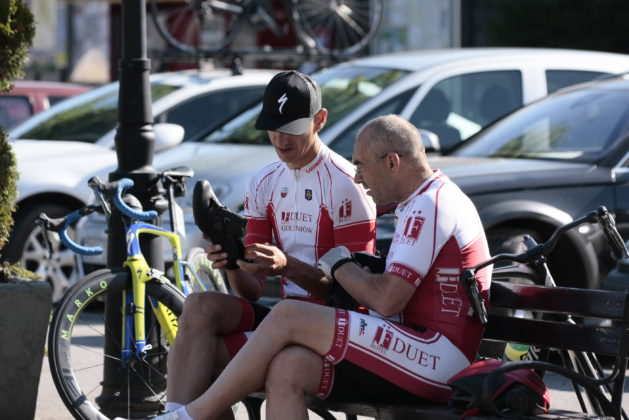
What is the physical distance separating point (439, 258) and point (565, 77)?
590 centimetres

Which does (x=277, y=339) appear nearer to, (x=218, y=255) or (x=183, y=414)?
(x=183, y=414)

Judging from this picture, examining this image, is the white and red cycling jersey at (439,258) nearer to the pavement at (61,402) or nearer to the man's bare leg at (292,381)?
the man's bare leg at (292,381)

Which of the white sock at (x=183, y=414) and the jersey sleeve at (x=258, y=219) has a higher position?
the jersey sleeve at (x=258, y=219)

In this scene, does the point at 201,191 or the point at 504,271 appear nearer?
the point at 201,191

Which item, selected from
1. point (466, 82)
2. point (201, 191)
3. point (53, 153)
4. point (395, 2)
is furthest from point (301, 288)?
point (395, 2)

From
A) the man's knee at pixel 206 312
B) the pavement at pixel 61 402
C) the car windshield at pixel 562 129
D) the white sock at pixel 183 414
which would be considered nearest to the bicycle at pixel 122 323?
the pavement at pixel 61 402

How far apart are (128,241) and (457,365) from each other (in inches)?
77.8

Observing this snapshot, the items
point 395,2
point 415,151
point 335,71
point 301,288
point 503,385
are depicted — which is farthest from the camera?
point 395,2

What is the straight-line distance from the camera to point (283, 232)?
524cm

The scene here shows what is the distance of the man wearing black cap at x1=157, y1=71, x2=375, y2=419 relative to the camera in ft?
15.7

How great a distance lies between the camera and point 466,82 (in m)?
9.67

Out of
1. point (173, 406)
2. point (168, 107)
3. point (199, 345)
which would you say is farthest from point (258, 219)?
point (168, 107)

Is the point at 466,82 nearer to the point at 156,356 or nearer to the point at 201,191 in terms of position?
the point at 156,356

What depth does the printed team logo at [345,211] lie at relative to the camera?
5.09 m
